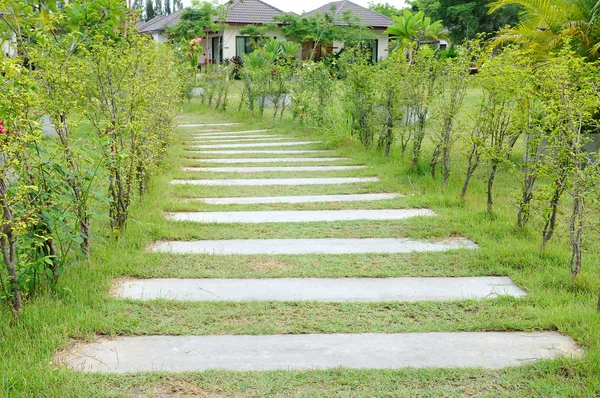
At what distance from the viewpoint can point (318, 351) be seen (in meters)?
3.16

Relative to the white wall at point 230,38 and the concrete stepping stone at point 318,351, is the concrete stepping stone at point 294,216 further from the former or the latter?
the white wall at point 230,38

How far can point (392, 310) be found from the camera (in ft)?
12.1

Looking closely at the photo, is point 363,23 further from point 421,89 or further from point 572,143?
point 572,143

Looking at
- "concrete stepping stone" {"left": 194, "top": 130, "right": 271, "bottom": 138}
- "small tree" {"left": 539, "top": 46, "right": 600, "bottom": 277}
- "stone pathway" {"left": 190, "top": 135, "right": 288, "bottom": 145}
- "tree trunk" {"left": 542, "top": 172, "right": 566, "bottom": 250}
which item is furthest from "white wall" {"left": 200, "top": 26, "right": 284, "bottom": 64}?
"tree trunk" {"left": 542, "top": 172, "right": 566, "bottom": 250}

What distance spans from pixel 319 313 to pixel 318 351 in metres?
0.47

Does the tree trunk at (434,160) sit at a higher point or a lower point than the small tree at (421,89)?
lower

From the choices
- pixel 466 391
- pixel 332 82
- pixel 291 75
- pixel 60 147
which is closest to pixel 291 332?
pixel 466 391

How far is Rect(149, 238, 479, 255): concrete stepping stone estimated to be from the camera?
4.86 m

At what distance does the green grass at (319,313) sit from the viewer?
279cm

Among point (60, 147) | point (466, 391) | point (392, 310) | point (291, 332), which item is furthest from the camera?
point (60, 147)

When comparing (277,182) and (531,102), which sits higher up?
(531,102)

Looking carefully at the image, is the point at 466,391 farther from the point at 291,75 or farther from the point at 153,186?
the point at 291,75

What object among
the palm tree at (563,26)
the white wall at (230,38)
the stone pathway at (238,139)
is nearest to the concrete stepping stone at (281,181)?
the palm tree at (563,26)

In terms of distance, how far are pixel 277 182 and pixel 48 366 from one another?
500 centimetres
